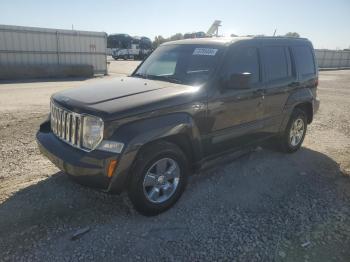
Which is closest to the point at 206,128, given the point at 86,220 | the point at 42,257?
the point at 86,220

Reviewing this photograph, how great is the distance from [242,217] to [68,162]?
6.63 ft

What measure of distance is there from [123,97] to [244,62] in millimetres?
1888

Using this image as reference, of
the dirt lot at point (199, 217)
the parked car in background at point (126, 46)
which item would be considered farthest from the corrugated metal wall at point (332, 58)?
the dirt lot at point (199, 217)

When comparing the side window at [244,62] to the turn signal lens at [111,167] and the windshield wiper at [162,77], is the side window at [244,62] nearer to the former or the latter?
the windshield wiper at [162,77]

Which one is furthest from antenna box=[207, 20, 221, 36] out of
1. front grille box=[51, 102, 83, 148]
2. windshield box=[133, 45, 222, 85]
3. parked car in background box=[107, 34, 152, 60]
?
parked car in background box=[107, 34, 152, 60]

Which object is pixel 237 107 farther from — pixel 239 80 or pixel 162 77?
pixel 162 77

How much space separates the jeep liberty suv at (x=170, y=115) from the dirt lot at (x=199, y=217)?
15.8 inches

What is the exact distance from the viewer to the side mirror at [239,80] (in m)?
3.88

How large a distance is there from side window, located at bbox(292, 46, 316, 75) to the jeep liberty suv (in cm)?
18

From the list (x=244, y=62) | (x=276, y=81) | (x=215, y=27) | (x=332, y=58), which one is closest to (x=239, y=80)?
(x=244, y=62)

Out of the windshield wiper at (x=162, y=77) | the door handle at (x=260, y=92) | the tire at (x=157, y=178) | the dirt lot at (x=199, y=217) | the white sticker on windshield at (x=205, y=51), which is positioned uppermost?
the white sticker on windshield at (x=205, y=51)

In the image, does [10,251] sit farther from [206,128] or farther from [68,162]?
[206,128]

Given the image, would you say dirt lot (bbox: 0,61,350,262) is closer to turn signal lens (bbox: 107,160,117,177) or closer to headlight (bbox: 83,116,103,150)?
turn signal lens (bbox: 107,160,117,177)

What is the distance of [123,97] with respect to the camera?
355 cm
